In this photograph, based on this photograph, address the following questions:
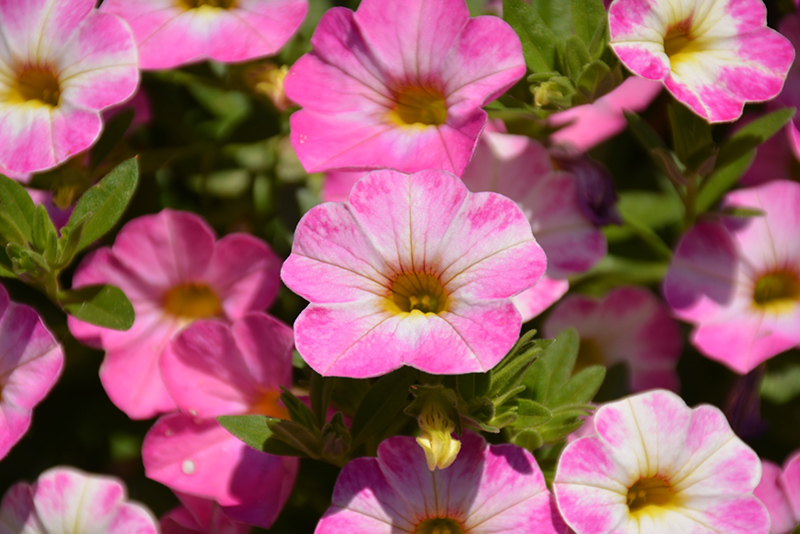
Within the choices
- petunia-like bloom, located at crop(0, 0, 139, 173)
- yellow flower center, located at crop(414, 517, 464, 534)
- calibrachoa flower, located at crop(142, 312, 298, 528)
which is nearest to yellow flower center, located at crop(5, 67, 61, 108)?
petunia-like bloom, located at crop(0, 0, 139, 173)

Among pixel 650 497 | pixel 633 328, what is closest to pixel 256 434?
pixel 650 497

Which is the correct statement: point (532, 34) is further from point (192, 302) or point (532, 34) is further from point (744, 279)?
point (192, 302)

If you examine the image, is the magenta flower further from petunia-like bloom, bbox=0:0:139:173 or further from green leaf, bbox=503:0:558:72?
petunia-like bloom, bbox=0:0:139:173

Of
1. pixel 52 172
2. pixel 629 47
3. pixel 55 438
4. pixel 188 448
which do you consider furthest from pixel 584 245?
pixel 55 438

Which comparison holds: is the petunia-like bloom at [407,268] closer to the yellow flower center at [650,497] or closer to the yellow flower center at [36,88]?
the yellow flower center at [650,497]

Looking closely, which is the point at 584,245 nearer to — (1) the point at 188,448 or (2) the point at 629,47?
(2) the point at 629,47
